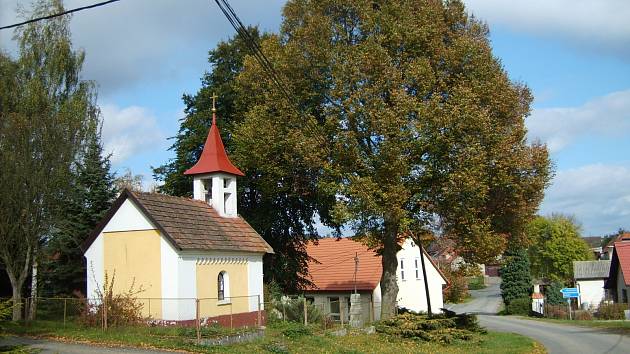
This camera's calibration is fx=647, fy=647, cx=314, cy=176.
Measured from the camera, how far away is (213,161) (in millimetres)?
28297

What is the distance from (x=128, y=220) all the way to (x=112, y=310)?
367 centimetres

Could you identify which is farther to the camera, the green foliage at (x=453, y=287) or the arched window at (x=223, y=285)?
the green foliage at (x=453, y=287)

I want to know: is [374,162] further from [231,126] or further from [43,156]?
[43,156]

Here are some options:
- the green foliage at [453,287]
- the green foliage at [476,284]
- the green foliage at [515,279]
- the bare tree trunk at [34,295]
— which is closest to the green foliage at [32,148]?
the bare tree trunk at [34,295]

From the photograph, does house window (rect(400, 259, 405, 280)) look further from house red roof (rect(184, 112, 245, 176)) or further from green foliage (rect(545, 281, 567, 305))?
house red roof (rect(184, 112, 245, 176))

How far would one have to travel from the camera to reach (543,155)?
27297mm

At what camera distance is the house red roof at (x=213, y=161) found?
28178 mm

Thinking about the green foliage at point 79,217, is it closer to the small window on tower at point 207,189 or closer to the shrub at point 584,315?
the small window on tower at point 207,189

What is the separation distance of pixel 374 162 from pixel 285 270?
11.1m

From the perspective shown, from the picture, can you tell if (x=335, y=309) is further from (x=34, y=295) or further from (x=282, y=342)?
(x=282, y=342)

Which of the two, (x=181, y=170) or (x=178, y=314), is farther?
(x=181, y=170)

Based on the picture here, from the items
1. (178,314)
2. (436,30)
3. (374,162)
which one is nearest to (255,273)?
(178,314)

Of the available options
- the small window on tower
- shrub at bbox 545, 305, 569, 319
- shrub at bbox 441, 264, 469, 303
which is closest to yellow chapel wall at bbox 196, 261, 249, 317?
the small window on tower

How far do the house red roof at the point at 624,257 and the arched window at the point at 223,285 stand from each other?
3592 cm
